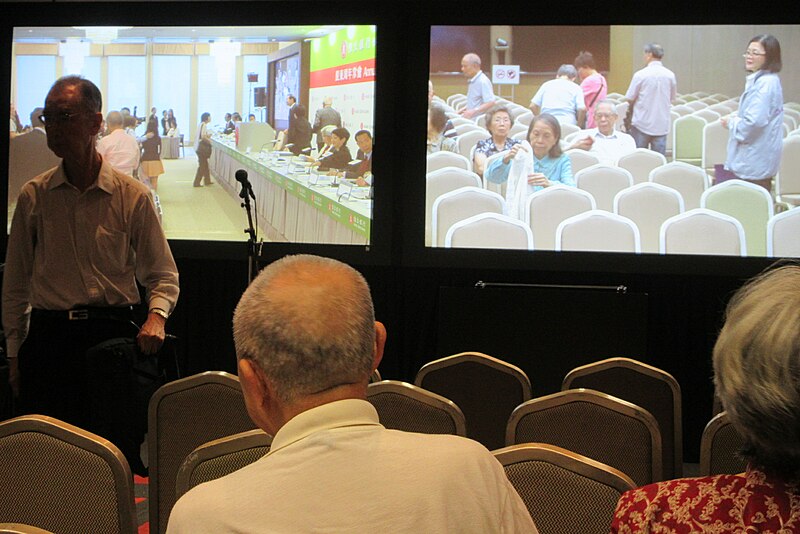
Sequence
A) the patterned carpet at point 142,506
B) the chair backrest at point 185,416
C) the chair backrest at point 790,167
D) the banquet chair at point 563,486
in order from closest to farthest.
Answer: the banquet chair at point 563,486 → the chair backrest at point 185,416 → the patterned carpet at point 142,506 → the chair backrest at point 790,167

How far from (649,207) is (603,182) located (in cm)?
34

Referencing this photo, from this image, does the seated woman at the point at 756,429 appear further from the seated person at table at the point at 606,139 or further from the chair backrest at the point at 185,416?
the seated person at table at the point at 606,139

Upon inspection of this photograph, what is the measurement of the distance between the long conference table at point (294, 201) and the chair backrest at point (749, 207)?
7.51 feet

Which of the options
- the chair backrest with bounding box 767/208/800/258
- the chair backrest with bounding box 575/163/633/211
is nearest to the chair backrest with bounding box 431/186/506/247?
the chair backrest with bounding box 575/163/633/211

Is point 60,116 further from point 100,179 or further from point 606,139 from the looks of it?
point 606,139

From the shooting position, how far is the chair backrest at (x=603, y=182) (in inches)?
243

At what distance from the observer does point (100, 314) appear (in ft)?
11.0

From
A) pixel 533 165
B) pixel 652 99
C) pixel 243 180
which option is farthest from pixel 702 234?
pixel 243 180

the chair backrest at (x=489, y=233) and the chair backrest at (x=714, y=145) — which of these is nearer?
the chair backrest at (x=714, y=145)

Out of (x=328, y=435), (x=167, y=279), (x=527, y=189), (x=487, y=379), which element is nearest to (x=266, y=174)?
(x=527, y=189)

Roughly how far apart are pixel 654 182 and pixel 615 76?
732 mm

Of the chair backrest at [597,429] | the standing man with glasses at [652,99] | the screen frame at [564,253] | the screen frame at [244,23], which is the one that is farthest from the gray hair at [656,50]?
the chair backrest at [597,429]

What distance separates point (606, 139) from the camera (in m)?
6.17

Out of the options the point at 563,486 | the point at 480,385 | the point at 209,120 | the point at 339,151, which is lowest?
the point at 480,385
